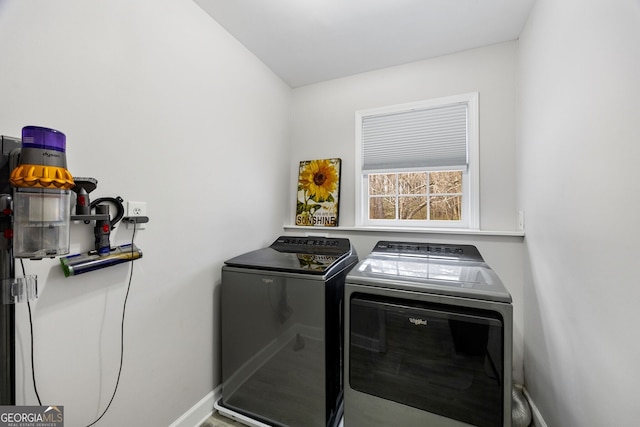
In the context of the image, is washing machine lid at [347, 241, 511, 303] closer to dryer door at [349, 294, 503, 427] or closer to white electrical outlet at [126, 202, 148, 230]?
dryer door at [349, 294, 503, 427]

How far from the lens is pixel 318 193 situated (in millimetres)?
2451

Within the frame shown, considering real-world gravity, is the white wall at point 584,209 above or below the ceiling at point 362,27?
below

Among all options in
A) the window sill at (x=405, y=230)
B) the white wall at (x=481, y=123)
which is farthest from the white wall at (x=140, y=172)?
the white wall at (x=481, y=123)

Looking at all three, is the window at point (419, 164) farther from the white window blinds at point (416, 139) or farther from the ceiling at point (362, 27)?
the ceiling at point (362, 27)

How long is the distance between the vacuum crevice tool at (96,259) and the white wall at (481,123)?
60.2 inches

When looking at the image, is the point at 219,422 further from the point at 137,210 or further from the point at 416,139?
the point at 416,139

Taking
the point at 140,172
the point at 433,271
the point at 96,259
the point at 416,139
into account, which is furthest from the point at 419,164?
the point at 96,259

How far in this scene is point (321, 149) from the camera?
98.3 inches

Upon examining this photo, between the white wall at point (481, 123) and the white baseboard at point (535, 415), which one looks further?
the white wall at point (481, 123)

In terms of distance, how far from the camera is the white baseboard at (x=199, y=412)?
57.1 inches

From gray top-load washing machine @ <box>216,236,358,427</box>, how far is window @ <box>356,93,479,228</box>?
3.03 ft

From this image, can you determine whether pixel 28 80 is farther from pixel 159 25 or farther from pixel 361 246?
pixel 361 246

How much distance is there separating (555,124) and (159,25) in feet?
7.05

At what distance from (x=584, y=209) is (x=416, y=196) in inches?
49.3
